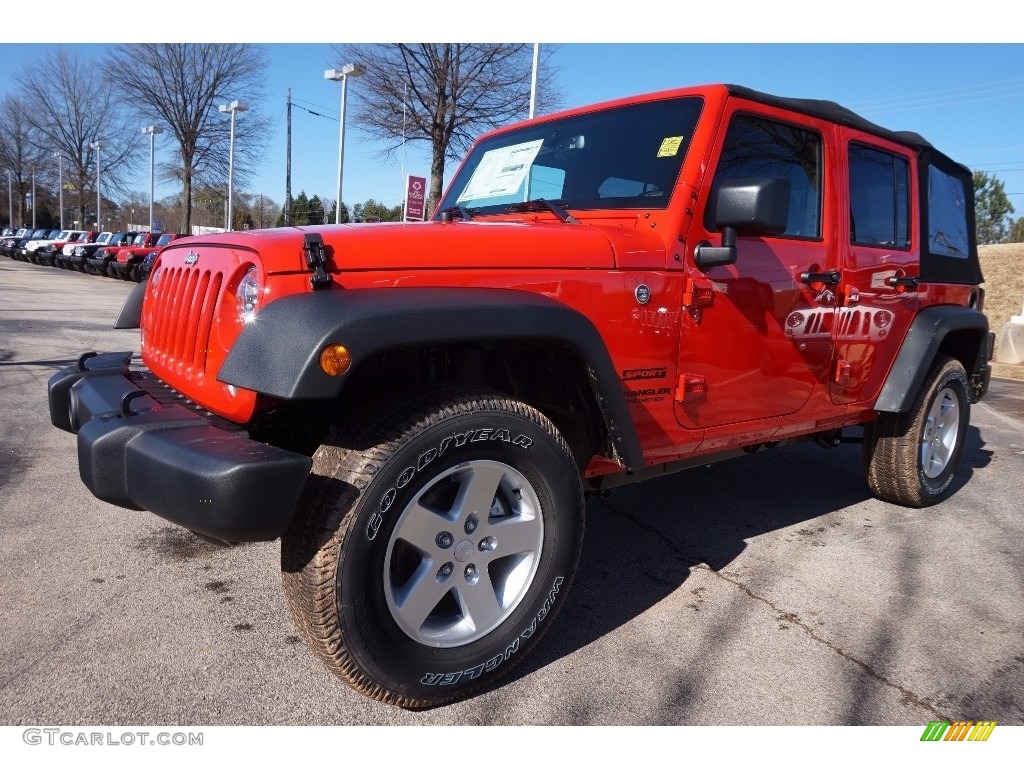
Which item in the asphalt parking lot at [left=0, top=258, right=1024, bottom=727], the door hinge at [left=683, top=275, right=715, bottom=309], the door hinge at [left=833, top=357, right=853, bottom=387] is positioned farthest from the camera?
the door hinge at [left=833, top=357, right=853, bottom=387]

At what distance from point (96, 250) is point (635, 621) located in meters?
26.4

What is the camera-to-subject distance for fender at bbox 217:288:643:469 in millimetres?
1884

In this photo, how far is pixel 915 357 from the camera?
396 cm

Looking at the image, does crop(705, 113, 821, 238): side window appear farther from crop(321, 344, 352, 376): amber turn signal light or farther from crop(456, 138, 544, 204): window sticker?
crop(321, 344, 352, 376): amber turn signal light

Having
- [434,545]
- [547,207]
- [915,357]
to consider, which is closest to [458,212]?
[547,207]

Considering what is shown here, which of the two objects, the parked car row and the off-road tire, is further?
the parked car row

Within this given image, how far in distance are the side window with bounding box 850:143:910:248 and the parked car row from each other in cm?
1744

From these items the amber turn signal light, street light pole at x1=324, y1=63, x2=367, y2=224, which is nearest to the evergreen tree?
street light pole at x1=324, y1=63, x2=367, y2=224

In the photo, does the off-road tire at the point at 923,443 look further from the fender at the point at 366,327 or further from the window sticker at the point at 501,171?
the fender at the point at 366,327

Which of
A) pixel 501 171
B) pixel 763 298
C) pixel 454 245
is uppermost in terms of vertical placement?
pixel 501 171

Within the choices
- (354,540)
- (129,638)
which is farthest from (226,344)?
(129,638)

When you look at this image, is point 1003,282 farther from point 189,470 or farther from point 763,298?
point 189,470

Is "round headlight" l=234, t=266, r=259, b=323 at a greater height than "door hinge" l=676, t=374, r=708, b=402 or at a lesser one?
greater

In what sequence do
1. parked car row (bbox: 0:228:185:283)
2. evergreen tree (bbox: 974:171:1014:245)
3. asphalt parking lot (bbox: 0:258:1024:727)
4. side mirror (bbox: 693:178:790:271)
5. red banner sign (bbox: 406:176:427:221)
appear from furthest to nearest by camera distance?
evergreen tree (bbox: 974:171:1014:245) → parked car row (bbox: 0:228:185:283) → red banner sign (bbox: 406:176:427:221) → side mirror (bbox: 693:178:790:271) → asphalt parking lot (bbox: 0:258:1024:727)
